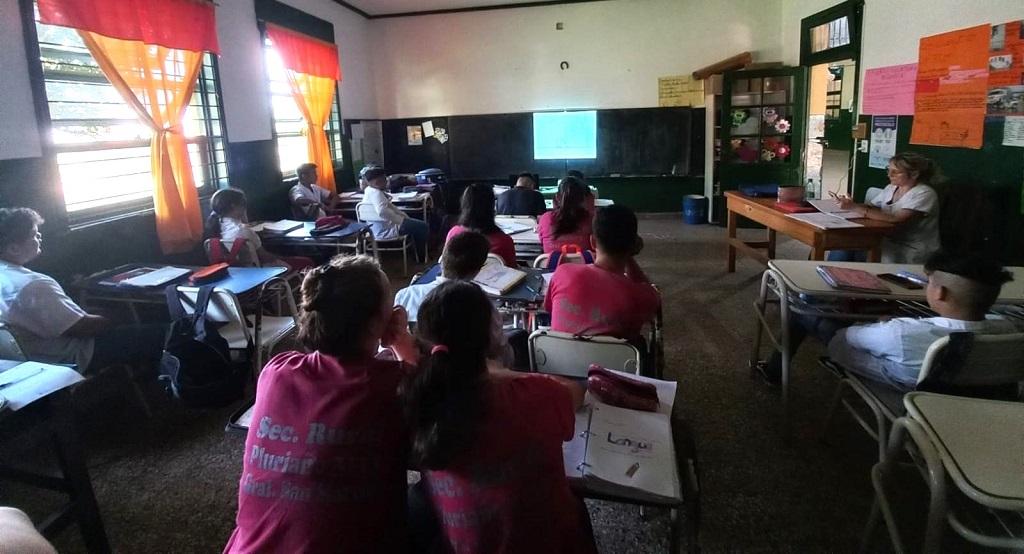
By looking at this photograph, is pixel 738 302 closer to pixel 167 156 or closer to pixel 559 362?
pixel 559 362

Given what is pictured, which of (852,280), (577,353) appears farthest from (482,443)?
(852,280)

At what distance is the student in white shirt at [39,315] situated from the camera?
236 centimetres

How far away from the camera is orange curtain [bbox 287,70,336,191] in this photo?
5988mm

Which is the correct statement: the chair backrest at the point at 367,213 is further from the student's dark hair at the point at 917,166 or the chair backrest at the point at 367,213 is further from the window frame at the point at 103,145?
the student's dark hair at the point at 917,166

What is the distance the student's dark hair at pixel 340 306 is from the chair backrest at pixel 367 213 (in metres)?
4.07

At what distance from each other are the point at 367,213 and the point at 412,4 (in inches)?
137

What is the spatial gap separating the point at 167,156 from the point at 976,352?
443 cm

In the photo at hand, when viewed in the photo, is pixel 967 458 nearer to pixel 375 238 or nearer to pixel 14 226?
pixel 14 226

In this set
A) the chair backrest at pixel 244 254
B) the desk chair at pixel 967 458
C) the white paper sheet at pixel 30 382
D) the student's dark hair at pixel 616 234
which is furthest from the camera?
the chair backrest at pixel 244 254

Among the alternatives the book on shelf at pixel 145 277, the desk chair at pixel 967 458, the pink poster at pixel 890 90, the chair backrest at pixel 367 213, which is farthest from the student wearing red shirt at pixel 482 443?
the pink poster at pixel 890 90

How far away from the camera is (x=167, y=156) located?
3932mm

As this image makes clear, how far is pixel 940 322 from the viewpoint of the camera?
1.82m

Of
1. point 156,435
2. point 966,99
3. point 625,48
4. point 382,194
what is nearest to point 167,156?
point 382,194

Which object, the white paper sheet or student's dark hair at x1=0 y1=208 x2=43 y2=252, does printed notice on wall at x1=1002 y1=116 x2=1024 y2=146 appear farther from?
student's dark hair at x1=0 y1=208 x2=43 y2=252
